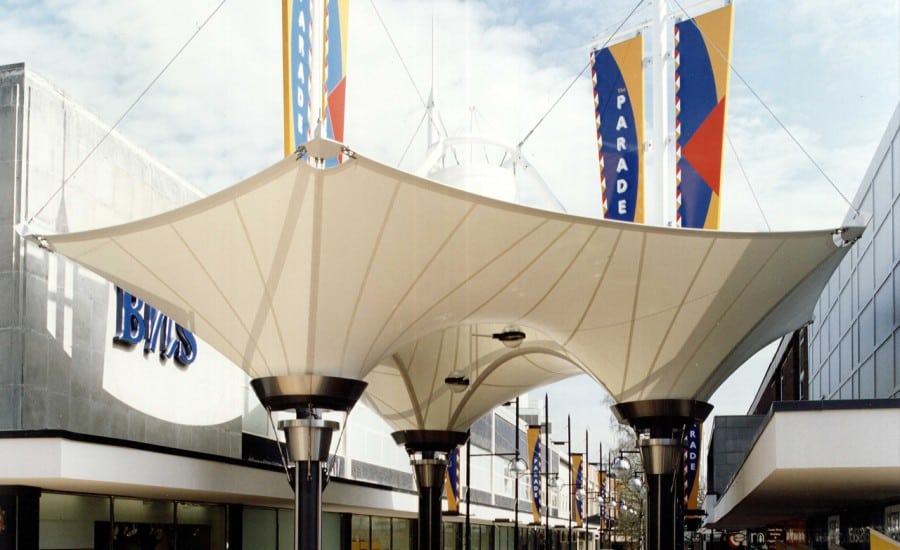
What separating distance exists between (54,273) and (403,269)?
511 cm

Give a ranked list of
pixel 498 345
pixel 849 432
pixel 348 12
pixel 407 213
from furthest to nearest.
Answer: pixel 498 345, pixel 348 12, pixel 407 213, pixel 849 432

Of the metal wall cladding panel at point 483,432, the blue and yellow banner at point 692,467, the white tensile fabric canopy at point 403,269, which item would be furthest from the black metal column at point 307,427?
the metal wall cladding panel at point 483,432

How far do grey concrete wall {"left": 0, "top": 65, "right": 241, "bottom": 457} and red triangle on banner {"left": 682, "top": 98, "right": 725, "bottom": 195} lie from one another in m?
9.34

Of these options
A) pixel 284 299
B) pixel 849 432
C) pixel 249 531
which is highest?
pixel 284 299

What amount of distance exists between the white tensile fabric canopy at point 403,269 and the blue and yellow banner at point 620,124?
2.68m

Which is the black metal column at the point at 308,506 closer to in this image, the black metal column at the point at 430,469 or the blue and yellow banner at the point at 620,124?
the blue and yellow banner at the point at 620,124

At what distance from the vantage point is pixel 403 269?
15.5 meters

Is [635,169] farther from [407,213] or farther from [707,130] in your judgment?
[407,213]

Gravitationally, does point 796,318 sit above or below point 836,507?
above

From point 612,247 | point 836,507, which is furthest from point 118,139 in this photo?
point 836,507

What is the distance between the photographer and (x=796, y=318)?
1933 cm

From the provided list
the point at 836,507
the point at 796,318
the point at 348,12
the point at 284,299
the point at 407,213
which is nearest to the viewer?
the point at 407,213

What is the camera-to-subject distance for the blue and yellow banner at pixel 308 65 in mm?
14781

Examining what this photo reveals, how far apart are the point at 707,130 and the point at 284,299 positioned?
8.19 m
